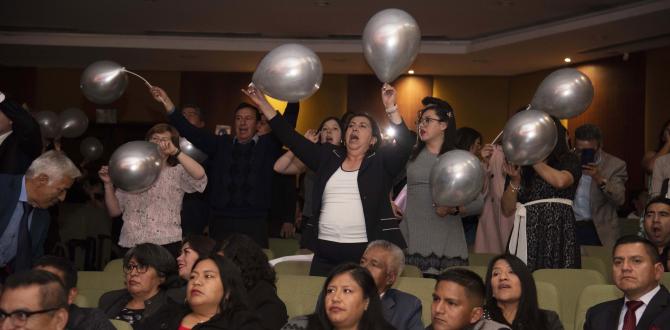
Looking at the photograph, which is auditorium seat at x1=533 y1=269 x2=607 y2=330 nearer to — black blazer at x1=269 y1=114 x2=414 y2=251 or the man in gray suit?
black blazer at x1=269 y1=114 x2=414 y2=251

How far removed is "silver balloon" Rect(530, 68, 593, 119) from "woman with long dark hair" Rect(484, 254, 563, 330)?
1.50 meters

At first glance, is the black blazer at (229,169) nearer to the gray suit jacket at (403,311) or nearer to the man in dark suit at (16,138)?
the man in dark suit at (16,138)

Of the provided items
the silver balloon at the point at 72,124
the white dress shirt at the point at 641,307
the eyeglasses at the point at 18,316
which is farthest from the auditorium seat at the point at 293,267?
the silver balloon at the point at 72,124

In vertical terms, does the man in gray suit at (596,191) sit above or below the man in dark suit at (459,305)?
above

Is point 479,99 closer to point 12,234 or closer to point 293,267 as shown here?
point 293,267

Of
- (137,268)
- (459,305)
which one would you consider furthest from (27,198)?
(459,305)

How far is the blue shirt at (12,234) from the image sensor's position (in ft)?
13.7

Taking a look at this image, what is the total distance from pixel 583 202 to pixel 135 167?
333cm

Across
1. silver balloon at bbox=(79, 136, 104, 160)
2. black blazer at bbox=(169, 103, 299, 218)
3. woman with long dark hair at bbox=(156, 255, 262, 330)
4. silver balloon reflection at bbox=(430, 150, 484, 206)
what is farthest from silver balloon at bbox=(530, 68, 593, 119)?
silver balloon at bbox=(79, 136, 104, 160)

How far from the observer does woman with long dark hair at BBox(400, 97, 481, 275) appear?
5.11m

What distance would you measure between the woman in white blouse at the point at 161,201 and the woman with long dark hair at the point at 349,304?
1.79 m

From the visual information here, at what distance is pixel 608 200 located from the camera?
7.21 meters

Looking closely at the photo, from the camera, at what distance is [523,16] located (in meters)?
9.15

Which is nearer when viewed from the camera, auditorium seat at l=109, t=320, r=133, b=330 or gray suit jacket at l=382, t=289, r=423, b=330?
auditorium seat at l=109, t=320, r=133, b=330
